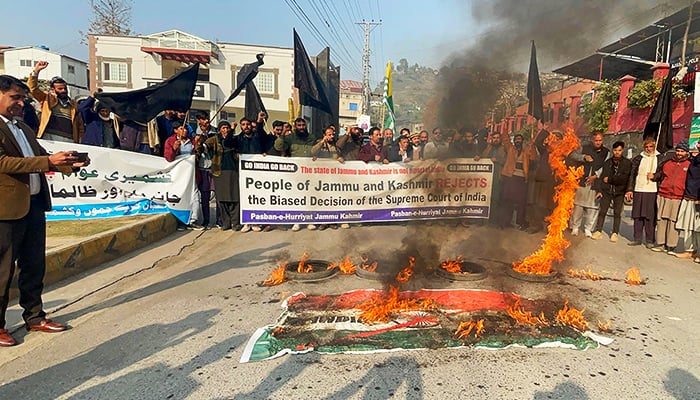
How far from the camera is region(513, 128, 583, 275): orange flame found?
549 centimetres

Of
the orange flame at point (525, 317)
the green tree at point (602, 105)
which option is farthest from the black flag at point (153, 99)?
the green tree at point (602, 105)

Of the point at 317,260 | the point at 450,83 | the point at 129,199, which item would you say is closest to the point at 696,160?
the point at 450,83

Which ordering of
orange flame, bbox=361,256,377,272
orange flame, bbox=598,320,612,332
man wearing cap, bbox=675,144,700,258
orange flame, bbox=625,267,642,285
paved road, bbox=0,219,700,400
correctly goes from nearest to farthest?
paved road, bbox=0,219,700,400 → orange flame, bbox=598,320,612,332 → orange flame, bbox=361,256,377,272 → orange flame, bbox=625,267,642,285 → man wearing cap, bbox=675,144,700,258

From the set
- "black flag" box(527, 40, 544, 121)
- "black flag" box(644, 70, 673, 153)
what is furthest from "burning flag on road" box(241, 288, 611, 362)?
"black flag" box(644, 70, 673, 153)

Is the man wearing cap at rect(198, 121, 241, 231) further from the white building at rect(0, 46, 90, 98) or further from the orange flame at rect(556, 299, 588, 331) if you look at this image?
the white building at rect(0, 46, 90, 98)

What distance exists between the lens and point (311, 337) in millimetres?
3490

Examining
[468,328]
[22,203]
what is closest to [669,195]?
[468,328]

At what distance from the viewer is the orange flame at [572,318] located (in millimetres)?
3807

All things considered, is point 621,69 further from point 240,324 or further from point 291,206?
point 240,324

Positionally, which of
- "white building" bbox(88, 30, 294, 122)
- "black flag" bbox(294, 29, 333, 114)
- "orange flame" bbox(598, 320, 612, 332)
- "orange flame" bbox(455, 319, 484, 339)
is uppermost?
"white building" bbox(88, 30, 294, 122)

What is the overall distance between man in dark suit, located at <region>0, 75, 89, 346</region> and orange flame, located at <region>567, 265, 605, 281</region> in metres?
5.69

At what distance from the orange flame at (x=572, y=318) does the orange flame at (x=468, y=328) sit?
2.72 ft

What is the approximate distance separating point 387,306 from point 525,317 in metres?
1.26

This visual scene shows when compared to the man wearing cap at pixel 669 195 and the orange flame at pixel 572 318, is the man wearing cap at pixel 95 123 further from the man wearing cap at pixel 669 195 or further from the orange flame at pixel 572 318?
the man wearing cap at pixel 669 195
